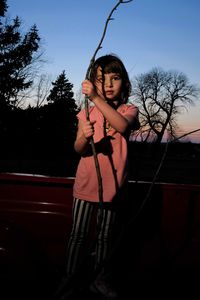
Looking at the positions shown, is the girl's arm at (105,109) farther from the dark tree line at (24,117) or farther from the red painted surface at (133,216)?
the dark tree line at (24,117)

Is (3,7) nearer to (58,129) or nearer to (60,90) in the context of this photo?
(58,129)

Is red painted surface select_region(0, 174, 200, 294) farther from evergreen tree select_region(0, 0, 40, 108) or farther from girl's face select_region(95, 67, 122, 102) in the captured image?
evergreen tree select_region(0, 0, 40, 108)

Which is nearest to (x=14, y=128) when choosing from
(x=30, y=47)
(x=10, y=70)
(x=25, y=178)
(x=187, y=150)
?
(x=10, y=70)

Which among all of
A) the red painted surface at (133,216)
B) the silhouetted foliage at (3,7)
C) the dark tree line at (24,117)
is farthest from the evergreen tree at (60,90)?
the red painted surface at (133,216)

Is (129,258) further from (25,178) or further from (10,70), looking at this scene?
(10,70)

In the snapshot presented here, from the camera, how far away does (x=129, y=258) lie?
271 centimetres

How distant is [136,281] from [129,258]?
0.65 feet

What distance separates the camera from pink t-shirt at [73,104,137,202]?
199cm

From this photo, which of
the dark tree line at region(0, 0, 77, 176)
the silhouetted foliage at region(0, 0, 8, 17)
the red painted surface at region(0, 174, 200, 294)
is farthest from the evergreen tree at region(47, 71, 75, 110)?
the red painted surface at region(0, 174, 200, 294)

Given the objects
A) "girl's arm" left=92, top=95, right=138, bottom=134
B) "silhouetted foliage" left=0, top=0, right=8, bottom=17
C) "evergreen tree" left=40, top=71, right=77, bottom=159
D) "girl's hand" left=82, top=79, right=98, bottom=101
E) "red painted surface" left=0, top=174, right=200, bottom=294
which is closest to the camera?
"girl's hand" left=82, top=79, right=98, bottom=101

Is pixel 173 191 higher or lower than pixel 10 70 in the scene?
lower

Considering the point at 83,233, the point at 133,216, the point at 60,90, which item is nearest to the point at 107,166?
the point at 83,233

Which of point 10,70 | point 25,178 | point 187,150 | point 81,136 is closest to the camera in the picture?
point 81,136

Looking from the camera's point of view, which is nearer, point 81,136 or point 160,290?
point 81,136
